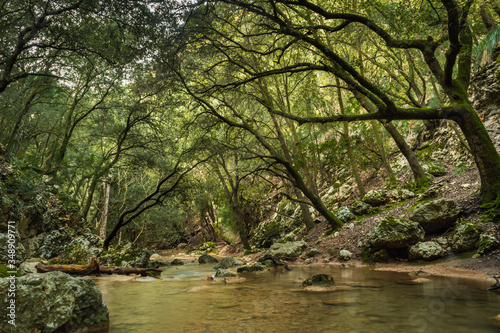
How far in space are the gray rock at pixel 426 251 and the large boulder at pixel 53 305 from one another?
640 cm

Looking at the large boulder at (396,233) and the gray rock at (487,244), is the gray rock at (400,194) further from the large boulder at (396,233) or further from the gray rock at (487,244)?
the gray rock at (487,244)

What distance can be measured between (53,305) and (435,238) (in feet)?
24.9

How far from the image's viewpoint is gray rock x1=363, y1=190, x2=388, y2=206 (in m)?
10.9

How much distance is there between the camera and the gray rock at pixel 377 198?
10.9 metres

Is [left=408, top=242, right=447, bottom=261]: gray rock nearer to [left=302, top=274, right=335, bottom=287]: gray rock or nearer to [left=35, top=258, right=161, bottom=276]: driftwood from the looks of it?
[left=302, top=274, right=335, bottom=287]: gray rock

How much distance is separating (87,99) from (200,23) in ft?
33.4

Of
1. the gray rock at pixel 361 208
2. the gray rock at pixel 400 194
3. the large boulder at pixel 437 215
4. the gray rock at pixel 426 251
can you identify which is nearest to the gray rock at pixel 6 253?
the gray rock at pixel 426 251

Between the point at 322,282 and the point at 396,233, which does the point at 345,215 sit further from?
the point at 322,282

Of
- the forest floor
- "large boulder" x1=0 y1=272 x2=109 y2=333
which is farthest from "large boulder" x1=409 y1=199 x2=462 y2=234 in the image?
"large boulder" x1=0 y1=272 x2=109 y2=333

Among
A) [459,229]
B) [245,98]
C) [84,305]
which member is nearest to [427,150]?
[459,229]

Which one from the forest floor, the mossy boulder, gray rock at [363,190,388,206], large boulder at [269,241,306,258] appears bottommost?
large boulder at [269,241,306,258]

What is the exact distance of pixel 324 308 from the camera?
11.6 feet

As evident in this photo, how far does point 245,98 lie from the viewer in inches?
473

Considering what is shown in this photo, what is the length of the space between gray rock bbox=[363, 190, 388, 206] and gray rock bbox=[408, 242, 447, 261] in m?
4.61
